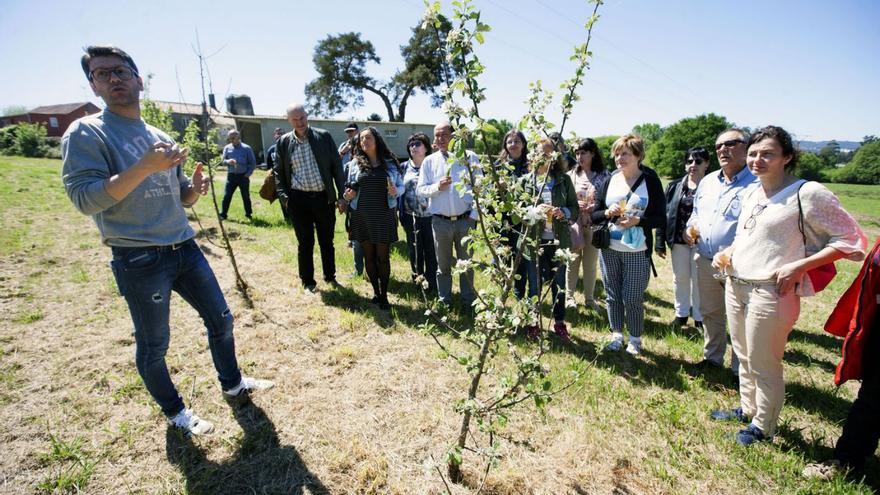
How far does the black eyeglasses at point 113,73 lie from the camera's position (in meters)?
2.22

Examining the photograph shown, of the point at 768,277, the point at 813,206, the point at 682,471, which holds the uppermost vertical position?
the point at 813,206

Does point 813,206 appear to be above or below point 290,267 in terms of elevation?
above

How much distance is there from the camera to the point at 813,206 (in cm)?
230

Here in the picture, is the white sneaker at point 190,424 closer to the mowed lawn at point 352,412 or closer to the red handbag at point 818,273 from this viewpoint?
the mowed lawn at point 352,412

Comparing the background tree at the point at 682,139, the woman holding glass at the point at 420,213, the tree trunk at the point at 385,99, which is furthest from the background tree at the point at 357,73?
the woman holding glass at the point at 420,213

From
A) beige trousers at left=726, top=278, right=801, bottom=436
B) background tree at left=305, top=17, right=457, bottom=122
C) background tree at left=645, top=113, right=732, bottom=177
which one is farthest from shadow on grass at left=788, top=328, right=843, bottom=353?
background tree at left=305, top=17, right=457, bottom=122

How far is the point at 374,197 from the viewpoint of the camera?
187 inches

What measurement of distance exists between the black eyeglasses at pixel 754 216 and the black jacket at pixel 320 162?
4173 mm

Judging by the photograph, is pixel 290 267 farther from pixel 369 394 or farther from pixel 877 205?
pixel 877 205

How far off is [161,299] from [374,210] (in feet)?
8.48

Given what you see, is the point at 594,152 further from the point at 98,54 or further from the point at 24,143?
the point at 24,143

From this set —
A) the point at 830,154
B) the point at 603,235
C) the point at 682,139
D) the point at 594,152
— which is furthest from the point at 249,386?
the point at 830,154

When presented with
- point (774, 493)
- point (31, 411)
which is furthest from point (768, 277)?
point (31, 411)

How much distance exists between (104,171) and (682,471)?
12.9 feet
